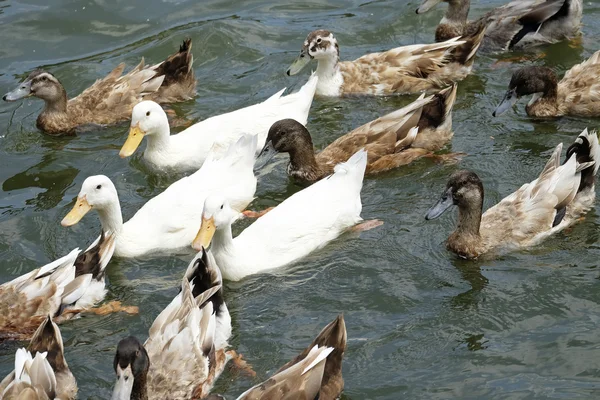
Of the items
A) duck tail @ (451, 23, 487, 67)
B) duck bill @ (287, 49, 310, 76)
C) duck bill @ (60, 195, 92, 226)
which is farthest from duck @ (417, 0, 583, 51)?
duck bill @ (60, 195, 92, 226)

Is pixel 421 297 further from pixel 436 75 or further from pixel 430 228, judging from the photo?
pixel 436 75

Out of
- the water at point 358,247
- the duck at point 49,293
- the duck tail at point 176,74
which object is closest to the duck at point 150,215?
the water at point 358,247

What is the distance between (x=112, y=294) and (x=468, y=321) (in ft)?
9.25

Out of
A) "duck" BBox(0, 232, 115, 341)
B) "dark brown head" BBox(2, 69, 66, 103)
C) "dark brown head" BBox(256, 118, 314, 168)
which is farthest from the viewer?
"dark brown head" BBox(2, 69, 66, 103)

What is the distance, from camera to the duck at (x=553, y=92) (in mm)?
10656

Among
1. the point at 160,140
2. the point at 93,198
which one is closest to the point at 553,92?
the point at 160,140

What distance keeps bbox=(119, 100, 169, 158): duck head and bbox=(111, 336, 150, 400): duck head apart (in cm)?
375

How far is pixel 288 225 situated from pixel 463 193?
144 cm

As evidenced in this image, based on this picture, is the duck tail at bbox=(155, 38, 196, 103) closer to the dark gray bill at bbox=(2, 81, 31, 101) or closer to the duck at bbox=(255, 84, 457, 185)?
the dark gray bill at bbox=(2, 81, 31, 101)

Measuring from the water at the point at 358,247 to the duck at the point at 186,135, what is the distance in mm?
244

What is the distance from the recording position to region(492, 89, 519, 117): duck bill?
10.6 meters

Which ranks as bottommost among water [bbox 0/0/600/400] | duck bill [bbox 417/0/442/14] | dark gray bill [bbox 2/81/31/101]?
water [bbox 0/0/600/400]

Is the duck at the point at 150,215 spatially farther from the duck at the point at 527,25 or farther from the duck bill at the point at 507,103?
the duck at the point at 527,25

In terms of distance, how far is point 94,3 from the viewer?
1418 centimetres
